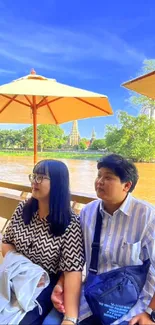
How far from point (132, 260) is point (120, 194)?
28 cm

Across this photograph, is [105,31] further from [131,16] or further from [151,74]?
[151,74]

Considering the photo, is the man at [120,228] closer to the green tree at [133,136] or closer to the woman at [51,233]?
the woman at [51,233]

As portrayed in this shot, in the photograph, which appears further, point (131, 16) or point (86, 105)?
point (131, 16)

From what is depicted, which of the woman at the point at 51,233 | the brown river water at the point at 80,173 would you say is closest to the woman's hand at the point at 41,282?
the woman at the point at 51,233

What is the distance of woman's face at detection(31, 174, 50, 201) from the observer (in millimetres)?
1357

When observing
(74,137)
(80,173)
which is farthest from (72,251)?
(74,137)

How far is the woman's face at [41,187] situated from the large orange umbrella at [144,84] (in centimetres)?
111

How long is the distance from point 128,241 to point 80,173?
31.1 feet

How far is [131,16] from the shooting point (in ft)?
45.0

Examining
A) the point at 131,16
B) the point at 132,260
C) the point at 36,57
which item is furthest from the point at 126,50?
the point at 132,260

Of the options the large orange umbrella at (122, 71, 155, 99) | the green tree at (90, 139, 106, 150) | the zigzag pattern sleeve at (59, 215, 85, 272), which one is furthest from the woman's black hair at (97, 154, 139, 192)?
the green tree at (90, 139, 106, 150)

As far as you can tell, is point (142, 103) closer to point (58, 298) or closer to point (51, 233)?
point (51, 233)

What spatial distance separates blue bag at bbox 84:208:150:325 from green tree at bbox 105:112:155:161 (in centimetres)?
961

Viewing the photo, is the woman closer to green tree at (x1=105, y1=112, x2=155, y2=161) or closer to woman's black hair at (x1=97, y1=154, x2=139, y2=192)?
woman's black hair at (x1=97, y1=154, x2=139, y2=192)
